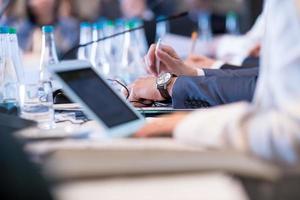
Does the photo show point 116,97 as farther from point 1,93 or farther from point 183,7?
point 183,7

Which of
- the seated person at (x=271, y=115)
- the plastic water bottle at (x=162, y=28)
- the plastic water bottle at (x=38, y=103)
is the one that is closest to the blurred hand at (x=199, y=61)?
the plastic water bottle at (x=162, y=28)

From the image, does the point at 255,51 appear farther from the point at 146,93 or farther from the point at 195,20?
the point at 195,20

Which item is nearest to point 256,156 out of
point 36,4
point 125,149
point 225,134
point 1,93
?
point 225,134

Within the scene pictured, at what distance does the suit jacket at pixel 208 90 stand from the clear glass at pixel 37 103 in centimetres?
30

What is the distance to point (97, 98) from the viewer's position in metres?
1.06

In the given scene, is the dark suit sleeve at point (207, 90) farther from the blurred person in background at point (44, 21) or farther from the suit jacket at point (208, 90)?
the blurred person in background at point (44, 21)

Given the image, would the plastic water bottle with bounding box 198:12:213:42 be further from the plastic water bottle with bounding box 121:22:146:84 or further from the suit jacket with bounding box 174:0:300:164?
the suit jacket with bounding box 174:0:300:164

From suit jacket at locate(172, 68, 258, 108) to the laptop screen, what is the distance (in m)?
0.38

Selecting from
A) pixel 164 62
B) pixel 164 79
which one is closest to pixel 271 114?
pixel 164 79

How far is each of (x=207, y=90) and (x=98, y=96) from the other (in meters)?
0.45

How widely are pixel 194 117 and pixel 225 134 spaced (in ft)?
0.24

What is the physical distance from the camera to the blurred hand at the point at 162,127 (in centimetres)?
98

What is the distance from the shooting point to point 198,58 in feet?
7.70

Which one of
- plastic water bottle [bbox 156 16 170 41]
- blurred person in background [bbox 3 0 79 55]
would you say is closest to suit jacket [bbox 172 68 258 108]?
plastic water bottle [bbox 156 16 170 41]
